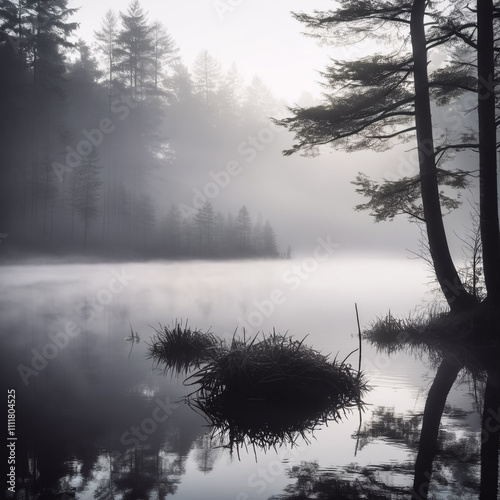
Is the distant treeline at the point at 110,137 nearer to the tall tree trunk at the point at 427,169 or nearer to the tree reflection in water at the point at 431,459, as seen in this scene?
the tall tree trunk at the point at 427,169

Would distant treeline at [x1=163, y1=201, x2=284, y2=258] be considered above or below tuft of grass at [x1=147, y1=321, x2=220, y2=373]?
above

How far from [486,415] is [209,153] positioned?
222ft

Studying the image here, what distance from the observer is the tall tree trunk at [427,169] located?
12.6 meters

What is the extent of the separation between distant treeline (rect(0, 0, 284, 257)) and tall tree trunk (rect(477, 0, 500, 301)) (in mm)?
35864

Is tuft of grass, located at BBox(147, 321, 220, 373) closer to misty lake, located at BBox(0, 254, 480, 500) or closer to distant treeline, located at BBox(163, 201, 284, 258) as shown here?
misty lake, located at BBox(0, 254, 480, 500)

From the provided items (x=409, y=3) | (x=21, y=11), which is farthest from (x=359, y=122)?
(x=21, y=11)

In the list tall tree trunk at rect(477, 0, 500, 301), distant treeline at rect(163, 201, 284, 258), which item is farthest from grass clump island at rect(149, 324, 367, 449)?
distant treeline at rect(163, 201, 284, 258)

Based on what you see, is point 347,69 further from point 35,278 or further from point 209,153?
point 209,153

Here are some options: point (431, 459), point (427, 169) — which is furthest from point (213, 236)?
point (431, 459)

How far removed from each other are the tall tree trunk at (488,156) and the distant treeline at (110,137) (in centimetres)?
3586

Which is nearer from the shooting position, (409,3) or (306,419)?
(306,419)

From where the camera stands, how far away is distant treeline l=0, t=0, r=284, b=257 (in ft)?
146

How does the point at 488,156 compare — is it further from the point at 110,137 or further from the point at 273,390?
the point at 110,137

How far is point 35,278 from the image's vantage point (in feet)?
98.6
